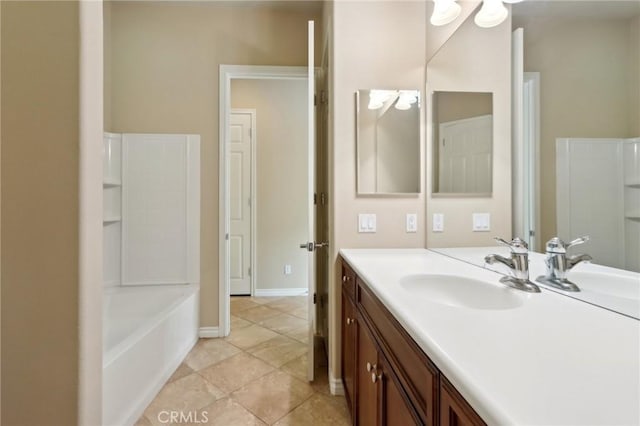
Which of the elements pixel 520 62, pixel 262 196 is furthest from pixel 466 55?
pixel 262 196

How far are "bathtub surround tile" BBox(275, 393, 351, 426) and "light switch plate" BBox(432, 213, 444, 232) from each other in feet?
3.73

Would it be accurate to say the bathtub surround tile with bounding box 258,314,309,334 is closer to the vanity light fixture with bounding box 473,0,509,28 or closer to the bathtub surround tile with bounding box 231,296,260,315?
the bathtub surround tile with bounding box 231,296,260,315

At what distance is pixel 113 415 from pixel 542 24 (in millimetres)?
2396

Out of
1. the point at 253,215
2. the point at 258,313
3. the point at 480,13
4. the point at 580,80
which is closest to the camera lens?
the point at 580,80

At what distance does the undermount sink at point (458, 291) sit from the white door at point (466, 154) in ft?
1.67

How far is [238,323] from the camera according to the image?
2762mm

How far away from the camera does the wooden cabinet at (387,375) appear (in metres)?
0.54

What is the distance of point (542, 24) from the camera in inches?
37.3

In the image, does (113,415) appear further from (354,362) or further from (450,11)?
(450,11)

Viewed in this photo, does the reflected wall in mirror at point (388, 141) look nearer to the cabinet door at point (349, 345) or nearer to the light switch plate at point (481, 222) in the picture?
the light switch plate at point (481, 222)

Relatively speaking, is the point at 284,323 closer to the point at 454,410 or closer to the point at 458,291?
the point at 458,291

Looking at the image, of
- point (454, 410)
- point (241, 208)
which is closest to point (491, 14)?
point (454, 410)

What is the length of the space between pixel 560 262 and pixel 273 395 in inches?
63.5

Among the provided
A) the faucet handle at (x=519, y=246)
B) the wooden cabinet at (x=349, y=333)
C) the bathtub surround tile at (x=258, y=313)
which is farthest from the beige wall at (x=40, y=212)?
the bathtub surround tile at (x=258, y=313)
